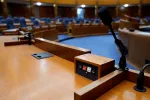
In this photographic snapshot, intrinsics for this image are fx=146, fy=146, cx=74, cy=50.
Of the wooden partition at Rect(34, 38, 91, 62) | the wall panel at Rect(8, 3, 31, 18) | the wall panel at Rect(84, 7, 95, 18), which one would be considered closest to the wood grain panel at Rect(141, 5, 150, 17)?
the wall panel at Rect(84, 7, 95, 18)

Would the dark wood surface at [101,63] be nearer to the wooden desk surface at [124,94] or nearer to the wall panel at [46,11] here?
the wooden desk surface at [124,94]

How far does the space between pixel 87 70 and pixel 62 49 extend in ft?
1.73

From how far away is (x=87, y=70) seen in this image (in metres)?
1.04

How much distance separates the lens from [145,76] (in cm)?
87

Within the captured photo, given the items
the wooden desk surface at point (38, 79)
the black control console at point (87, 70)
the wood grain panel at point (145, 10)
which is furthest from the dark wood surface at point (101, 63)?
the wood grain panel at point (145, 10)

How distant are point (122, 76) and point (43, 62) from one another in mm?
768

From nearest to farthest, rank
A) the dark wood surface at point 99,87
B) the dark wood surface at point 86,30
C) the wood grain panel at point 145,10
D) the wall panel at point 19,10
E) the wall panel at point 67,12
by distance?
the dark wood surface at point 99,87 → the dark wood surface at point 86,30 → the wall panel at point 19,10 → the wood grain panel at point 145,10 → the wall panel at point 67,12

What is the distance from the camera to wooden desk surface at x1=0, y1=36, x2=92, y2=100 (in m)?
0.85

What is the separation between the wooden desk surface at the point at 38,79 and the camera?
0.85 meters

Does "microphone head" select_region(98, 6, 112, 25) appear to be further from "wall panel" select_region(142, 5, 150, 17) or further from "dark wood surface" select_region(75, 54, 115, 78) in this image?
"wall panel" select_region(142, 5, 150, 17)

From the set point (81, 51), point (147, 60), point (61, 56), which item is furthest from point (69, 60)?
point (147, 60)

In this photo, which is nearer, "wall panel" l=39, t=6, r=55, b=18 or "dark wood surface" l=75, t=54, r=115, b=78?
"dark wood surface" l=75, t=54, r=115, b=78

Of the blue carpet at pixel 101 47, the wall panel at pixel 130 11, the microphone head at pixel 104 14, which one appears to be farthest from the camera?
the wall panel at pixel 130 11

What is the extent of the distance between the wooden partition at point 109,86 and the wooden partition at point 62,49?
0.38 metres
